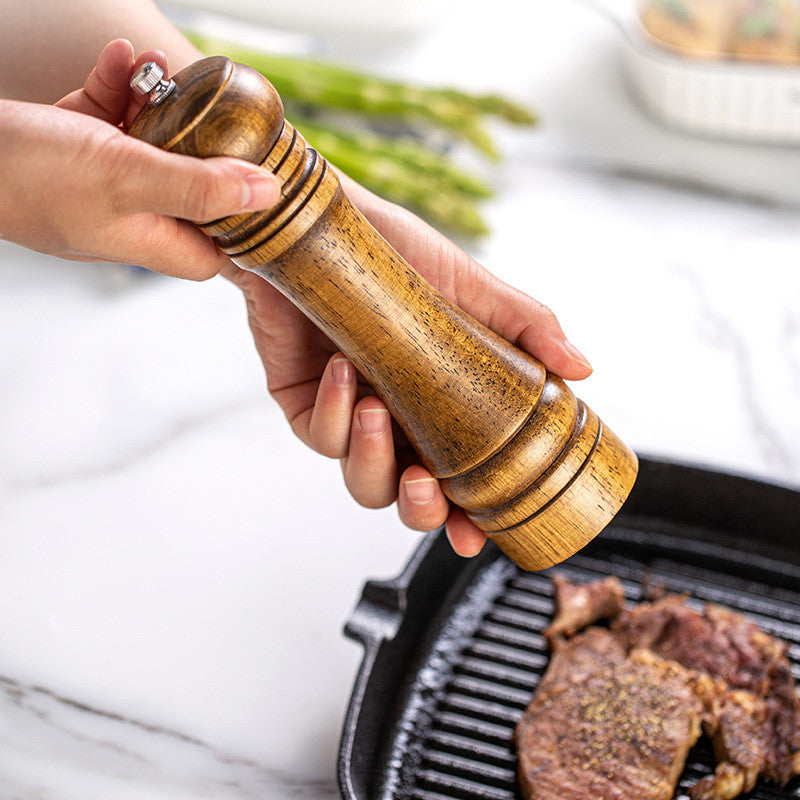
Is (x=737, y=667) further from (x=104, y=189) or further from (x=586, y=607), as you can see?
(x=104, y=189)

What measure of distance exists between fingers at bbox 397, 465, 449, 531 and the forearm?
62cm

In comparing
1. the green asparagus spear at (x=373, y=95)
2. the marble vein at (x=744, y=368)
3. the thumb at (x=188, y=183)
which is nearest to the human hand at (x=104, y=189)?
the thumb at (x=188, y=183)

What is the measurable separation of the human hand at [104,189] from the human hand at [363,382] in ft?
0.93

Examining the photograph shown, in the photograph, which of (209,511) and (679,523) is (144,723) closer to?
(209,511)

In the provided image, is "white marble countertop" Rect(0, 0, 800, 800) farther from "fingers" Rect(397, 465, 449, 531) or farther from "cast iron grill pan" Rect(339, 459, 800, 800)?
"fingers" Rect(397, 465, 449, 531)

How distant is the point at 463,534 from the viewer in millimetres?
1162

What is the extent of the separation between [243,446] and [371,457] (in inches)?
23.8

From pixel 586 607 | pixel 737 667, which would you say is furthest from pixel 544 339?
pixel 737 667

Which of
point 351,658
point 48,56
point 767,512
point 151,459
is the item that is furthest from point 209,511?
point 767,512

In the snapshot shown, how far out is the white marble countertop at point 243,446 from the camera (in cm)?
129

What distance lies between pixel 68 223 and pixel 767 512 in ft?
3.23

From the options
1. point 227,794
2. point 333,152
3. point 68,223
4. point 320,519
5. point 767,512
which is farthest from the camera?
point 333,152

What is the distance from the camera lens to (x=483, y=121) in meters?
2.40

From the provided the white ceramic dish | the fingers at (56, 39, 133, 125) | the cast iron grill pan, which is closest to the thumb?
the fingers at (56, 39, 133, 125)
